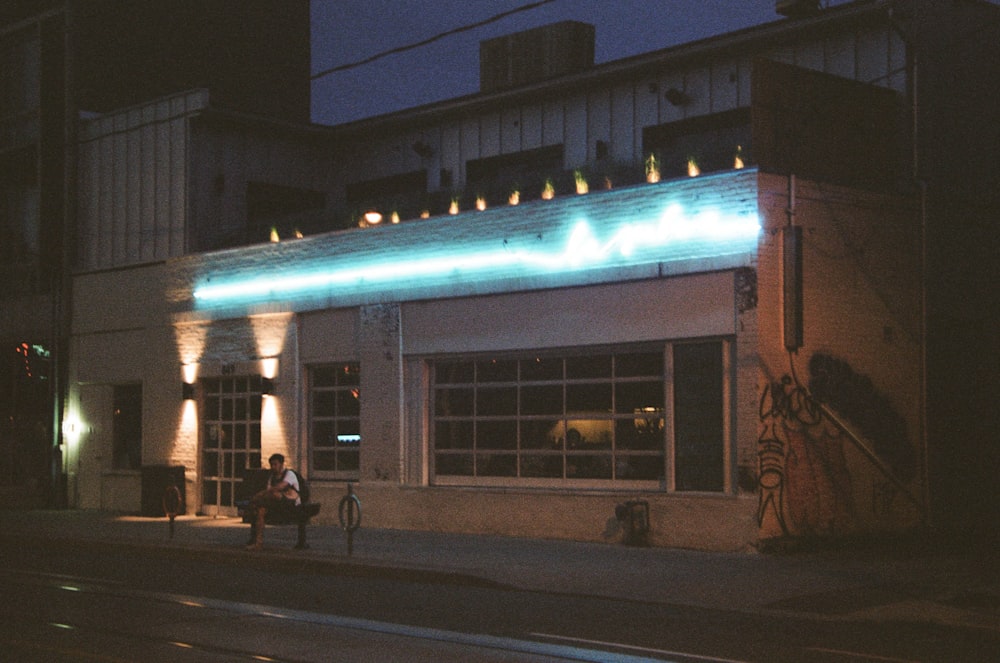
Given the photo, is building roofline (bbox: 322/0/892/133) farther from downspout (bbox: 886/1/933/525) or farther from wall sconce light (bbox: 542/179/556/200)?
wall sconce light (bbox: 542/179/556/200)

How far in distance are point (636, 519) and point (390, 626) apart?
7.45 m

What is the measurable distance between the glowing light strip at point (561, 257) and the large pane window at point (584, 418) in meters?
1.41

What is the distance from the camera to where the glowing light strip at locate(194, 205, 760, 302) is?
57.9ft

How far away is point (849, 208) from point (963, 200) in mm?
2750

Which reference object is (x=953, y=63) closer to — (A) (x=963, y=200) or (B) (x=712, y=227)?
(A) (x=963, y=200)

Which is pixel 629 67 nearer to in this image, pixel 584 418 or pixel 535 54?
pixel 535 54

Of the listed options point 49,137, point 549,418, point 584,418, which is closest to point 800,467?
point 584,418

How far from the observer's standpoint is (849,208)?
60.0 ft

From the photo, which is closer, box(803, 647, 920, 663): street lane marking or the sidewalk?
box(803, 647, 920, 663): street lane marking

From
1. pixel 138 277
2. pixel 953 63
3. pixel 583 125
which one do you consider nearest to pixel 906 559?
pixel 953 63

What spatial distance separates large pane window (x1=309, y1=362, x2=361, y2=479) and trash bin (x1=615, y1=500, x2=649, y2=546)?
241 inches

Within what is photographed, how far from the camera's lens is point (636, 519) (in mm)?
18094

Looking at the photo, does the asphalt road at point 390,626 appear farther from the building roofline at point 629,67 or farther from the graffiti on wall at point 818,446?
the building roofline at point 629,67

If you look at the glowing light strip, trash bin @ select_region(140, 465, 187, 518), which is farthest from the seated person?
trash bin @ select_region(140, 465, 187, 518)
